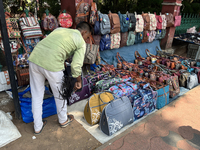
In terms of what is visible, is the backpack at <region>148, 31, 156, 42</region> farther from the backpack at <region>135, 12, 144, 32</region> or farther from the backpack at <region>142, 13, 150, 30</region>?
the backpack at <region>135, 12, 144, 32</region>

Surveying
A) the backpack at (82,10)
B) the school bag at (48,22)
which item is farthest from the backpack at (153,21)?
the school bag at (48,22)

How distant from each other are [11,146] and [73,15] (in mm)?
3167

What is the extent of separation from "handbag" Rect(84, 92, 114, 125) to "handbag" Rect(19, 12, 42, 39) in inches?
82.0

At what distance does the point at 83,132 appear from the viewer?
252cm

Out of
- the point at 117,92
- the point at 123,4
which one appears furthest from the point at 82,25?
the point at 123,4

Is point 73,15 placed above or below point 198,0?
below

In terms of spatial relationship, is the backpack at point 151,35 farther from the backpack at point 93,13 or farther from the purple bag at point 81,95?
the purple bag at point 81,95

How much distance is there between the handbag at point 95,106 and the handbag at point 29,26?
2082mm

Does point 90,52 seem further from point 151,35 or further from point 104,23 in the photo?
point 151,35

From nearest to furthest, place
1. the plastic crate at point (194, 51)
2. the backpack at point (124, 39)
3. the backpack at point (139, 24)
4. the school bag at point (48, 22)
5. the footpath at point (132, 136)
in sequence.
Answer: the footpath at point (132, 136), the school bag at point (48, 22), the backpack at point (124, 39), the backpack at point (139, 24), the plastic crate at point (194, 51)

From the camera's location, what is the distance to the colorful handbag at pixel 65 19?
368cm

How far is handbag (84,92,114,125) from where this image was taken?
8.39 feet

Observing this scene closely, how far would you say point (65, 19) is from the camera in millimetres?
3715

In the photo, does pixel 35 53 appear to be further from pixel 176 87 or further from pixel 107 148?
pixel 176 87
